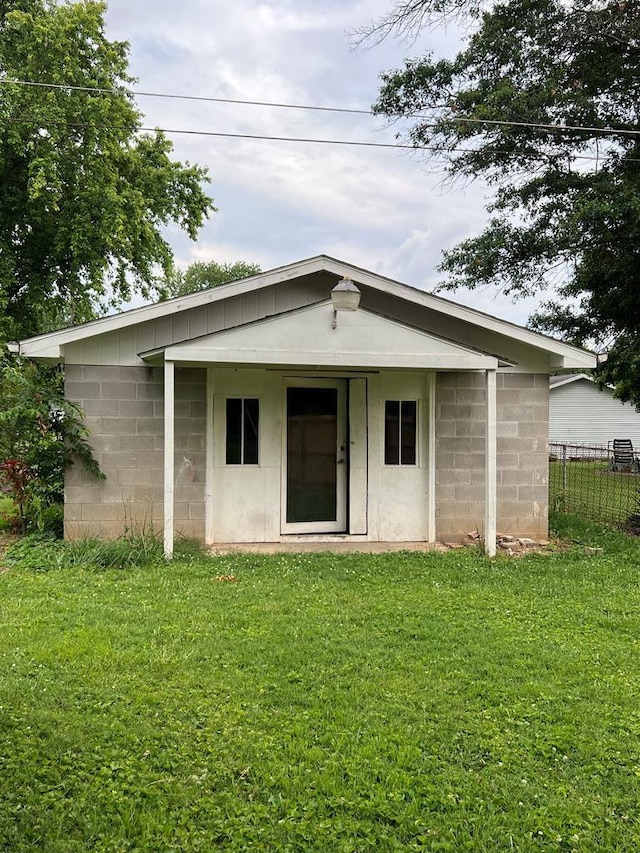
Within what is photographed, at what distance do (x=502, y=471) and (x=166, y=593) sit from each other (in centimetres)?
450

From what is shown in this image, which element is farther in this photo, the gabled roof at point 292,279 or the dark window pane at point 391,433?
the dark window pane at point 391,433

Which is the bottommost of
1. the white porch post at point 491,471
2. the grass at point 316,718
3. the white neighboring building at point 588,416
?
the grass at point 316,718

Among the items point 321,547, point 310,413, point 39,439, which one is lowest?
point 321,547

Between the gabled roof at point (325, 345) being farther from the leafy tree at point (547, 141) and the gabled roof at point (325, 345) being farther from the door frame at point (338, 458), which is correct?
the leafy tree at point (547, 141)

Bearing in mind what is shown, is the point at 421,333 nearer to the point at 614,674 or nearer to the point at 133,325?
the point at 133,325

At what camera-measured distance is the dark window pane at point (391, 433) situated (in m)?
7.64

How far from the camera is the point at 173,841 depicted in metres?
2.19

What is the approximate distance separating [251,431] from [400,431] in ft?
6.23

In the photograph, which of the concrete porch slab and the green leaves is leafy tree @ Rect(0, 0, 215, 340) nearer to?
the green leaves

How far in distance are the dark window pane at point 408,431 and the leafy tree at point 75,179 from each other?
33.8 feet

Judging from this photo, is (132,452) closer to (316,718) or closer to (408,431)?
(408,431)

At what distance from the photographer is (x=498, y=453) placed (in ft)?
25.0

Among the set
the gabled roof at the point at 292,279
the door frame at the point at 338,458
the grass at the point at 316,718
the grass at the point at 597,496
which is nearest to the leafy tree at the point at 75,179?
the gabled roof at the point at 292,279

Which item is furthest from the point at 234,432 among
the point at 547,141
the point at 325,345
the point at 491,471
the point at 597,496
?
the point at 547,141
